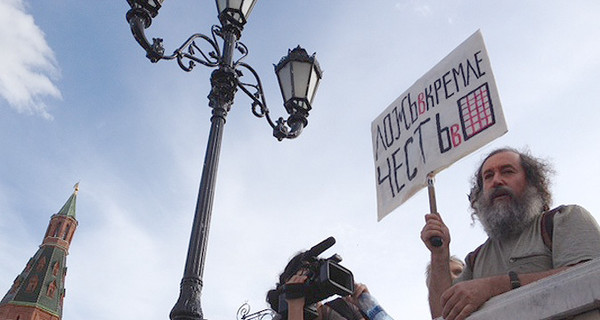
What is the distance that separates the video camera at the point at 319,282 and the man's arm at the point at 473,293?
2.25 feet

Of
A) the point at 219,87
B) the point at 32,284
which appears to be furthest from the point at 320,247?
the point at 32,284

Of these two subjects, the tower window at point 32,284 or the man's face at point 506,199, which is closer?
the man's face at point 506,199

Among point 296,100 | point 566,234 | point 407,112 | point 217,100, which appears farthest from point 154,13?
point 566,234

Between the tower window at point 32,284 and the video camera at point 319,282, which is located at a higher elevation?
the tower window at point 32,284

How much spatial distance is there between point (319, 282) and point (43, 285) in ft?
190

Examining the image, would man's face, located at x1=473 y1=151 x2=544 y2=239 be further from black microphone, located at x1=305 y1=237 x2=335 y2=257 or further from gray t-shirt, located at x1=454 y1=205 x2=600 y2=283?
black microphone, located at x1=305 y1=237 x2=335 y2=257

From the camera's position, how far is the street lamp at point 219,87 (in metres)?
3.06

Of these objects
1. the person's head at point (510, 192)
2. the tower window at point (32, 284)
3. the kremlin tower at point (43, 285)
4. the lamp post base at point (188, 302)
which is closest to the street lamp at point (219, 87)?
the lamp post base at point (188, 302)

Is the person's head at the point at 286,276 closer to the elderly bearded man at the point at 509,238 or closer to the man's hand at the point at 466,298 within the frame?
the elderly bearded man at the point at 509,238

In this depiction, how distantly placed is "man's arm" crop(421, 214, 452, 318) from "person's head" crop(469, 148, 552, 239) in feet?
0.66

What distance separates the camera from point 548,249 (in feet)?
6.34

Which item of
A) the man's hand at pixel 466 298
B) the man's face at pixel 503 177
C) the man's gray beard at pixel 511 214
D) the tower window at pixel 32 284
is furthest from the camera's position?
the tower window at pixel 32 284

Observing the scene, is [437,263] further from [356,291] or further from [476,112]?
[476,112]

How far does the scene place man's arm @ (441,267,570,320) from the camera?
5.41ft
